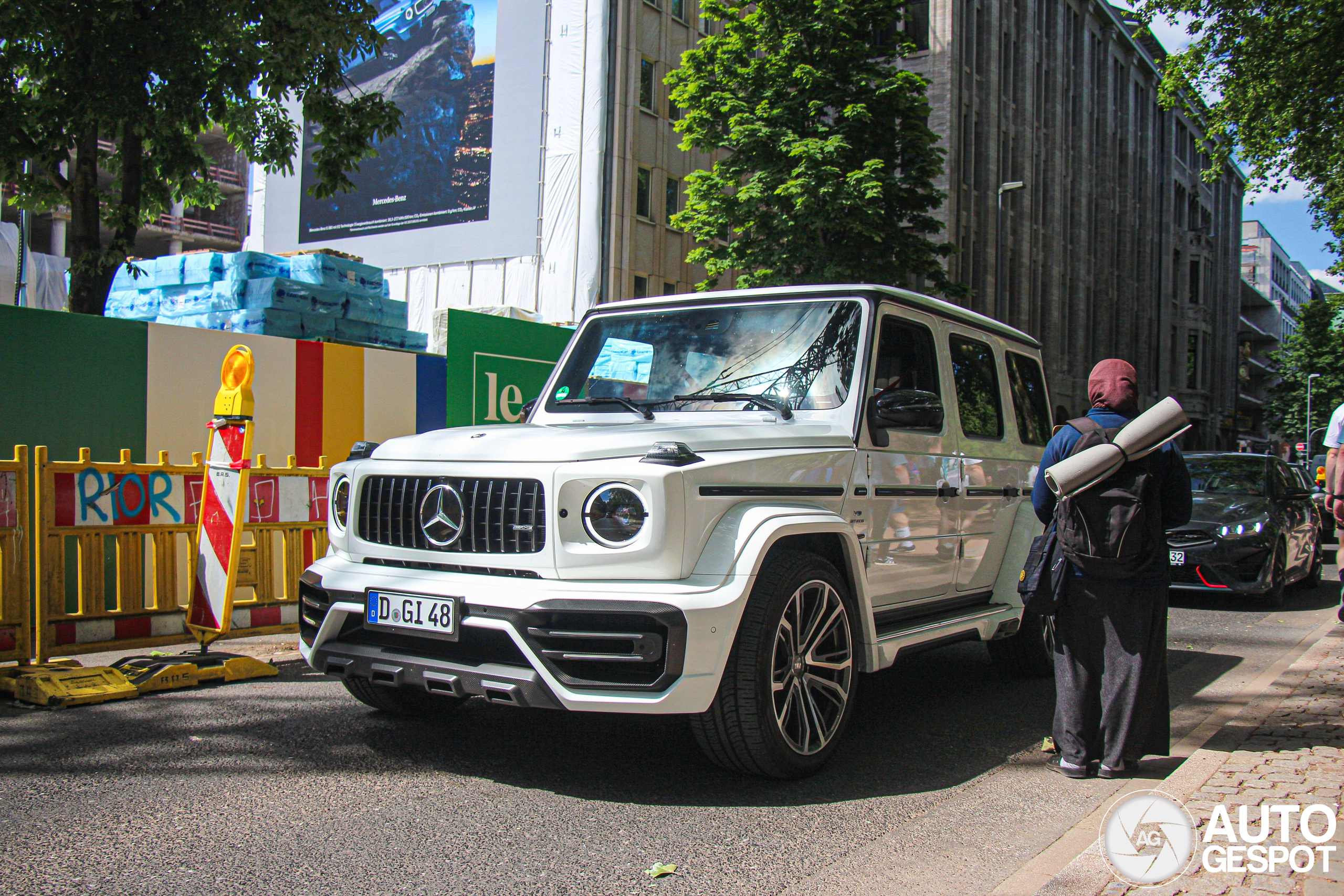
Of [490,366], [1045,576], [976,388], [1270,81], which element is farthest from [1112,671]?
[1270,81]

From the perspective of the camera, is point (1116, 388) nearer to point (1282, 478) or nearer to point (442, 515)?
point (442, 515)

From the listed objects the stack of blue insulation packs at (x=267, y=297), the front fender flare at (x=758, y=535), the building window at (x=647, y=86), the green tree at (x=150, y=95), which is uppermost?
the building window at (x=647, y=86)

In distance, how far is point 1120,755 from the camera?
13.7ft

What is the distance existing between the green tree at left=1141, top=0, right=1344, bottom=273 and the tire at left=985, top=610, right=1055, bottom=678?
49.3 feet

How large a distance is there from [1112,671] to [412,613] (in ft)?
9.23

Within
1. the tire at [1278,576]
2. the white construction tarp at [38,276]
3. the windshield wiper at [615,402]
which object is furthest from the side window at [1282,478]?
the white construction tarp at [38,276]

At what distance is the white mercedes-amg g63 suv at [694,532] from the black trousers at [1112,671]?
70 cm

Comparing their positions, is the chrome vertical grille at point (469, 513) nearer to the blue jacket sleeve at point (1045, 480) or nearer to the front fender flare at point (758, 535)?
the front fender flare at point (758, 535)

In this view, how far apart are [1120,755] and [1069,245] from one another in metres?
47.7

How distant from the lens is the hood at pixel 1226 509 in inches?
417

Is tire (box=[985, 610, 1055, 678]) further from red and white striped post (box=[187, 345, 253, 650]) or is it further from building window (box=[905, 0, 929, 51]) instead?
building window (box=[905, 0, 929, 51])

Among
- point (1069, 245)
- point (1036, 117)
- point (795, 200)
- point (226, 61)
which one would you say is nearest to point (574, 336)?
point (226, 61)

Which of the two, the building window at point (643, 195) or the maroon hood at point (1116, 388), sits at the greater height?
the building window at point (643, 195)

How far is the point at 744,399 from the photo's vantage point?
4.69 m
